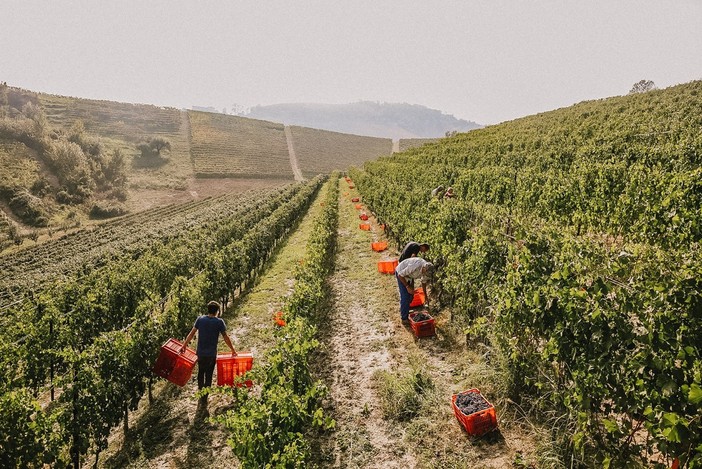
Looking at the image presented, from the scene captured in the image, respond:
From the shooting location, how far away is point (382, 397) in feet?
21.4

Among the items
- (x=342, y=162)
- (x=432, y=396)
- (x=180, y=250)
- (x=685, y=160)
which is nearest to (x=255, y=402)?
(x=432, y=396)

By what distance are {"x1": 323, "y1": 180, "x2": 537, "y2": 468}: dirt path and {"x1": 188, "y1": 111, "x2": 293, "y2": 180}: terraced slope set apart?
63558 mm

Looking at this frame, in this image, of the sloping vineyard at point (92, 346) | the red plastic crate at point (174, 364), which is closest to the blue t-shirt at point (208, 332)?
the red plastic crate at point (174, 364)

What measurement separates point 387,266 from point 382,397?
6.75 metres

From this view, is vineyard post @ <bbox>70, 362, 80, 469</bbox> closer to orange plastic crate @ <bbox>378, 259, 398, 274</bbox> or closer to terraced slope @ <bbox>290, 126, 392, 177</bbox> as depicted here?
orange plastic crate @ <bbox>378, 259, 398, 274</bbox>

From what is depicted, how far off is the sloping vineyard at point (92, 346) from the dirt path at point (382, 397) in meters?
3.68

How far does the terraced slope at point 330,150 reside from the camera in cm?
8625

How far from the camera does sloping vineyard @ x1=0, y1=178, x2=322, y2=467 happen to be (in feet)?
17.3

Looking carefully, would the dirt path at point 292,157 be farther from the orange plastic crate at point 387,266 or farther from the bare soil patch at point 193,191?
the orange plastic crate at point 387,266

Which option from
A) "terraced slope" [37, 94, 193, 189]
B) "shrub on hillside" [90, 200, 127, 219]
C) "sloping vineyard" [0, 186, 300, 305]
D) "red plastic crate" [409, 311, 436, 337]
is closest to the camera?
"red plastic crate" [409, 311, 436, 337]

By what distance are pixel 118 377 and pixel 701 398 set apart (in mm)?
7792

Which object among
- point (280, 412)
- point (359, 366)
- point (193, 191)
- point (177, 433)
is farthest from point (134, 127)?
point (280, 412)

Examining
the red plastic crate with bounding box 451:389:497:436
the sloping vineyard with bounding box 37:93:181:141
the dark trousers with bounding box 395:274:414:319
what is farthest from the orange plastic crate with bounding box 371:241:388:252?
the sloping vineyard with bounding box 37:93:181:141

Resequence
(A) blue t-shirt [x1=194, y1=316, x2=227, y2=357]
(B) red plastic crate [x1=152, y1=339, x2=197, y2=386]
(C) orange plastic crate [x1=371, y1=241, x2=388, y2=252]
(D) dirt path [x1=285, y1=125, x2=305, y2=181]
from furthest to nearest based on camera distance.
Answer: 1. (D) dirt path [x1=285, y1=125, x2=305, y2=181]
2. (C) orange plastic crate [x1=371, y1=241, x2=388, y2=252]
3. (A) blue t-shirt [x1=194, y1=316, x2=227, y2=357]
4. (B) red plastic crate [x1=152, y1=339, x2=197, y2=386]
